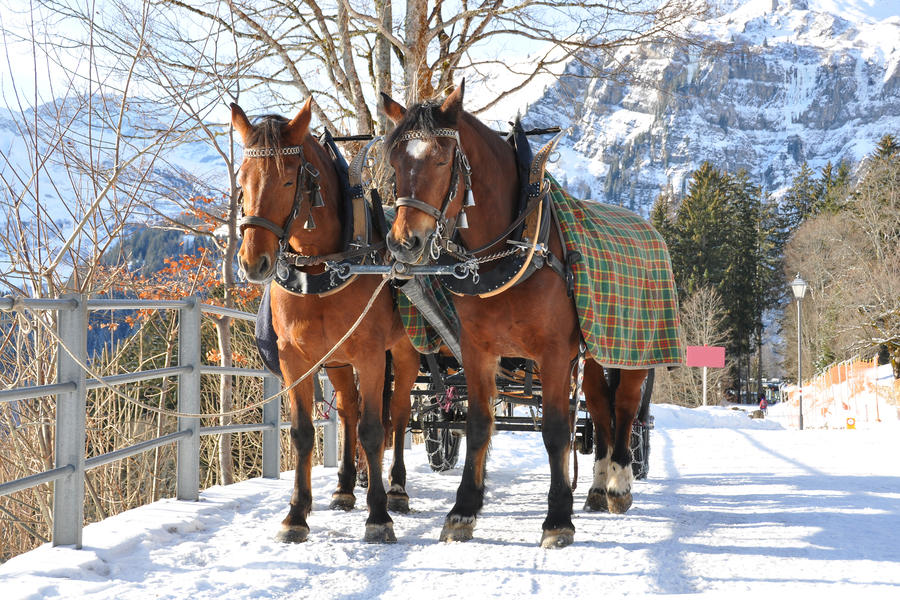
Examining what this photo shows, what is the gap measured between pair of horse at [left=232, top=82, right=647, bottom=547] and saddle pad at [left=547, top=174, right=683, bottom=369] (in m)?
0.14

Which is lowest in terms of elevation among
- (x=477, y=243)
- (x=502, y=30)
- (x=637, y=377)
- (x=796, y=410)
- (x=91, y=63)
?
(x=796, y=410)

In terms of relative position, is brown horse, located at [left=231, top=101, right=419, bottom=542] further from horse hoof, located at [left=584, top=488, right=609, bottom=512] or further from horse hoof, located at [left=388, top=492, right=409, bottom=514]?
horse hoof, located at [left=584, top=488, right=609, bottom=512]

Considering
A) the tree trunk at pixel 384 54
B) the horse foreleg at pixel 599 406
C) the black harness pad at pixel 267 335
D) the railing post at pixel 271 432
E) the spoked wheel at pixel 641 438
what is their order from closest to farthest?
the black harness pad at pixel 267 335 < the horse foreleg at pixel 599 406 < the spoked wheel at pixel 641 438 < the railing post at pixel 271 432 < the tree trunk at pixel 384 54

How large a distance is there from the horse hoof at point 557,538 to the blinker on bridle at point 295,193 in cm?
204

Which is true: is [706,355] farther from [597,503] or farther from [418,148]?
[418,148]

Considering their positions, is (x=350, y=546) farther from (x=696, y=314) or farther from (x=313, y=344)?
(x=696, y=314)

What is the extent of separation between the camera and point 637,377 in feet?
17.7

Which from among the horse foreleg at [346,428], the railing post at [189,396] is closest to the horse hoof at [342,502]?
the horse foreleg at [346,428]

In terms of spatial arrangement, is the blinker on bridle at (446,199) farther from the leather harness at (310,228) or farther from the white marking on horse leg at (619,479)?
the white marking on horse leg at (619,479)

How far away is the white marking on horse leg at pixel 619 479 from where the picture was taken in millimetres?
5090

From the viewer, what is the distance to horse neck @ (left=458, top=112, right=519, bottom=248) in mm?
4195

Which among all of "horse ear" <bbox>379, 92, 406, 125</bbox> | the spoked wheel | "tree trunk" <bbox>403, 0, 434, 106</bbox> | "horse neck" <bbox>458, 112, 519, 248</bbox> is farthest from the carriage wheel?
"tree trunk" <bbox>403, 0, 434, 106</bbox>

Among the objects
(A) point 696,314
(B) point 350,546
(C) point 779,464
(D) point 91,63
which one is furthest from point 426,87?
(A) point 696,314

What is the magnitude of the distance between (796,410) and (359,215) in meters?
27.6
